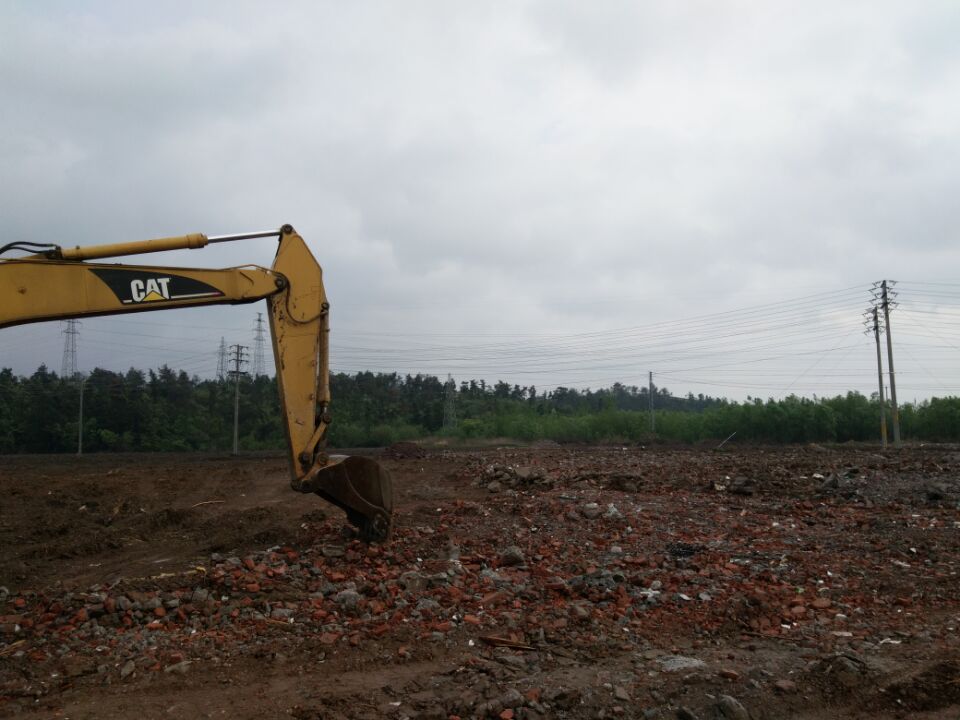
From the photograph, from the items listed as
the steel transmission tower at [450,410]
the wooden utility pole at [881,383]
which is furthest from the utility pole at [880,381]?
the steel transmission tower at [450,410]

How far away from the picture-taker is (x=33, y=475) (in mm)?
15672

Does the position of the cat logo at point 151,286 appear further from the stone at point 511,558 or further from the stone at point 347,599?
the stone at point 511,558

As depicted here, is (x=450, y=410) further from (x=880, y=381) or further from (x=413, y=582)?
(x=413, y=582)

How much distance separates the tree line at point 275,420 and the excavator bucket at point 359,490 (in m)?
26.6

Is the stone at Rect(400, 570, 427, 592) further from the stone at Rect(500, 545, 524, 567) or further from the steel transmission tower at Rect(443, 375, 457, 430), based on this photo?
the steel transmission tower at Rect(443, 375, 457, 430)

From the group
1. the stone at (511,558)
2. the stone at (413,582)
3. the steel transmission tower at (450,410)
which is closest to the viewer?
the stone at (413,582)

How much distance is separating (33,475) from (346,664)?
14.0 m

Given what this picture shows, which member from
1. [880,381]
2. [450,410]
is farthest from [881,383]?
[450,410]

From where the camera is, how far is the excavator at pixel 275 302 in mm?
5867

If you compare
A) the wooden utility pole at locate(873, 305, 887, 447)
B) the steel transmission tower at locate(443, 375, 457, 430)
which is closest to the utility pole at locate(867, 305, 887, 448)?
the wooden utility pole at locate(873, 305, 887, 447)

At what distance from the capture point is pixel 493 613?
554cm

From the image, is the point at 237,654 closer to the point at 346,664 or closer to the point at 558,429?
the point at 346,664

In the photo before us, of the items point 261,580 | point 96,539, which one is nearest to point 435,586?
point 261,580

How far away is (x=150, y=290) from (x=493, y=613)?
3869 millimetres
